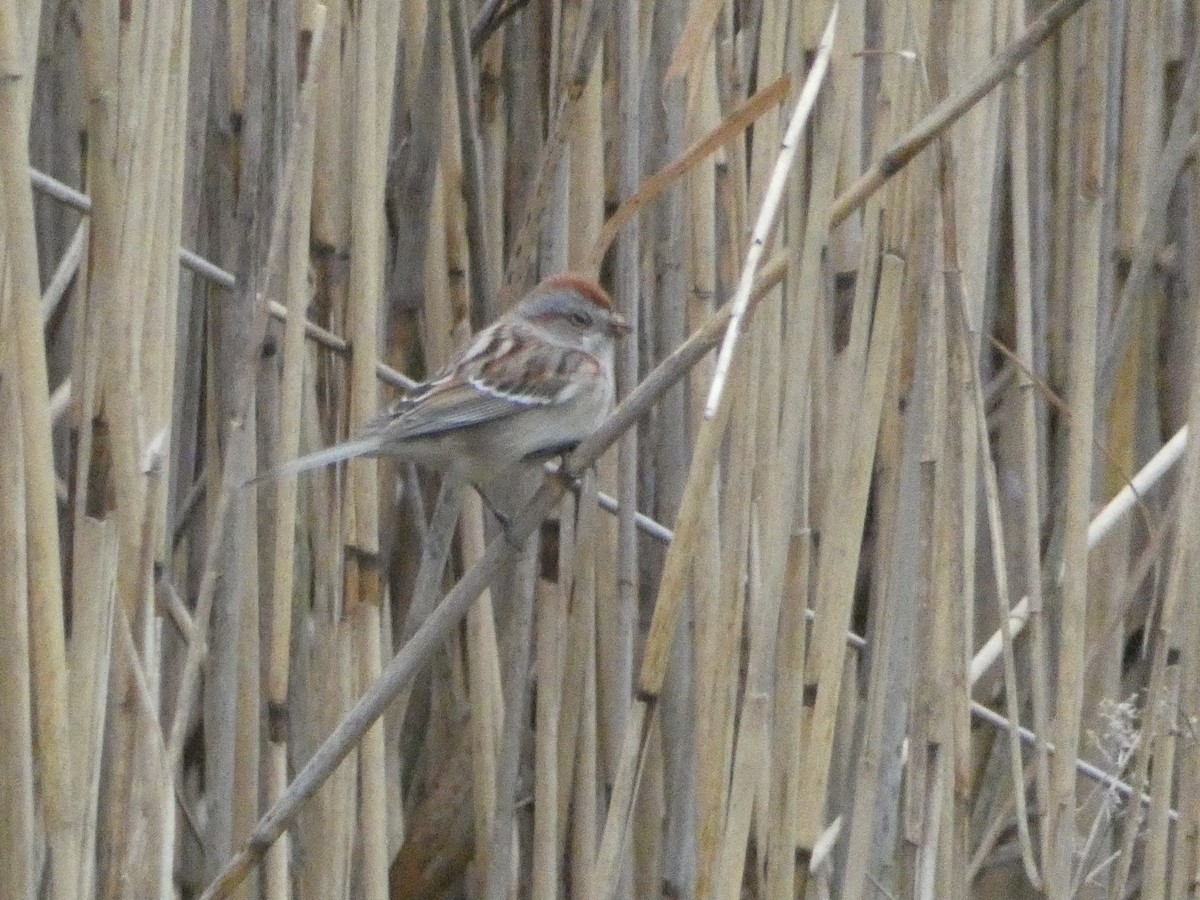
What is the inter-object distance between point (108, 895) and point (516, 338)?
1.09m

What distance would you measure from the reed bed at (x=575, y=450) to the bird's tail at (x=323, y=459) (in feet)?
0.14

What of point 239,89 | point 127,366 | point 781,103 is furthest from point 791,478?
point 239,89

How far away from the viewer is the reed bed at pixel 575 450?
1.70m

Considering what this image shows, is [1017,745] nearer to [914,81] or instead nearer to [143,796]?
[914,81]

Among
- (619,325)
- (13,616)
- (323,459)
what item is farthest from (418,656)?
(619,325)

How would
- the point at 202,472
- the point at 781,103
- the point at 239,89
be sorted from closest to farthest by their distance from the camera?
the point at 781,103 → the point at 239,89 → the point at 202,472

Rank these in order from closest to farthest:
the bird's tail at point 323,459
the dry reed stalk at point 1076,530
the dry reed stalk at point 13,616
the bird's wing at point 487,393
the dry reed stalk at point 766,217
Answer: the dry reed stalk at point 766,217, the dry reed stalk at point 13,616, the bird's tail at point 323,459, the dry reed stalk at point 1076,530, the bird's wing at point 487,393

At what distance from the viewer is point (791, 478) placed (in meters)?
1.73

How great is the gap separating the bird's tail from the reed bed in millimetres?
44

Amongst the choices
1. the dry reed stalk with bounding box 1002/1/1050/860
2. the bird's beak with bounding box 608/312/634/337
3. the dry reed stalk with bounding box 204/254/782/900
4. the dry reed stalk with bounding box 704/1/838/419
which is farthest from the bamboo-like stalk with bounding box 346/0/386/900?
the dry reed stalk with bounding box 1002/1/1050/860

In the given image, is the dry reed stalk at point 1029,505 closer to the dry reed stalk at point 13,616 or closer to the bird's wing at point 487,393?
the bird's wing at point 487,393

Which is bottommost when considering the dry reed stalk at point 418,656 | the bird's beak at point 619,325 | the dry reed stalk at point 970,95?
the dry reed stalk at point 418,656

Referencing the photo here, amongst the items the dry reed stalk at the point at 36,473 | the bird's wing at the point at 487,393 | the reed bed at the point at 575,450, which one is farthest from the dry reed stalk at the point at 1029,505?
the dry reed stalk at the point at 36,473

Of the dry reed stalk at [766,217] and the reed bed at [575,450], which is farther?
the reed bed at [575,450]
